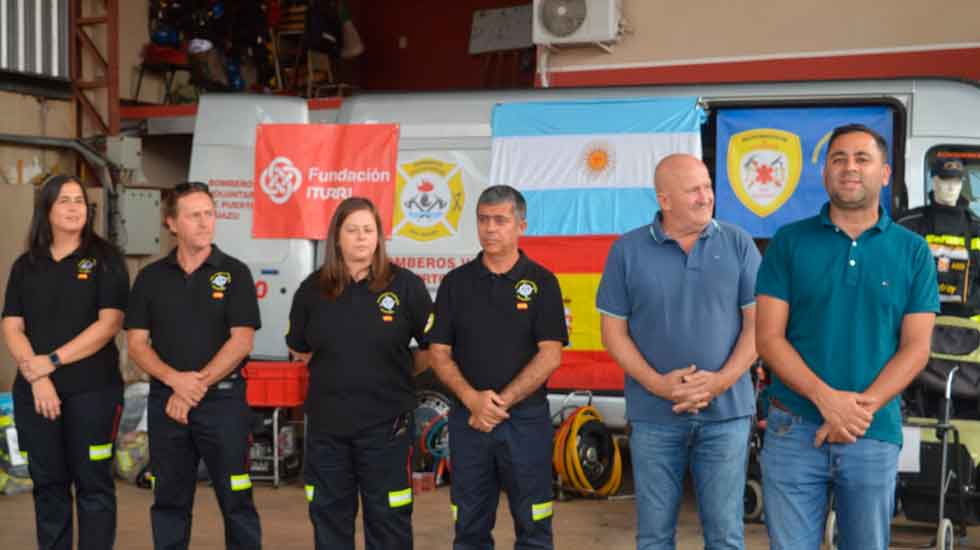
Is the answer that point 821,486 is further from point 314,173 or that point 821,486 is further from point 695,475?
point 314,173

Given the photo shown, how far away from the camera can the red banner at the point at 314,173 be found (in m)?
7.45

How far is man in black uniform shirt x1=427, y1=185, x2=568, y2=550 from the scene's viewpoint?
4.41 meters

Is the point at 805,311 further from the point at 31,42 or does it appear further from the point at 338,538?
the point at 31,42

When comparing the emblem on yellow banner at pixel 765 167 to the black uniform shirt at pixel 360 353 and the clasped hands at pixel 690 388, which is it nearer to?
the black uniform shirt at pixel 360 353

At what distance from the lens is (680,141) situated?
6.80 m

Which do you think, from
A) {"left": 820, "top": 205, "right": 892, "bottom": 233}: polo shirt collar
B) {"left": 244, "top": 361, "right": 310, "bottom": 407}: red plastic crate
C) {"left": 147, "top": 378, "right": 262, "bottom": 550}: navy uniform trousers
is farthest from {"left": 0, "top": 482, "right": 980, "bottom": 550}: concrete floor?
{"left": 820, "top": 205, "right": 892, "bottom": 233}: polo shirt collar

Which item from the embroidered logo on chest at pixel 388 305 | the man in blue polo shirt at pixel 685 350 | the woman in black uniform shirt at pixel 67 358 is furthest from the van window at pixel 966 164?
the woman in black uniform shirt at pixel 67 358

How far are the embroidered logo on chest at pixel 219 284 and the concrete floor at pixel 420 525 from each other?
6.02 feet

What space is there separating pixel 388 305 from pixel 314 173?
10.7ft

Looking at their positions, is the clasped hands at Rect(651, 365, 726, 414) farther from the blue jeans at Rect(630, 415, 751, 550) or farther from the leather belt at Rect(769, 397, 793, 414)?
the leather belt at Rect(769, 397, 793, 414)

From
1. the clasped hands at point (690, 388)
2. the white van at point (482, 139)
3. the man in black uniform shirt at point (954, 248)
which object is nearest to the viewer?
the clasped hands at point (690, 388)

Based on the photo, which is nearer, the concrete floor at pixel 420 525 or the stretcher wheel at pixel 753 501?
the concrete floor at pixel 420 525

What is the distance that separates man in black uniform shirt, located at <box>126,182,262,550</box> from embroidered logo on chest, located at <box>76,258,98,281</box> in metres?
0.29

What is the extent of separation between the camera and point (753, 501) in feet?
21.5
